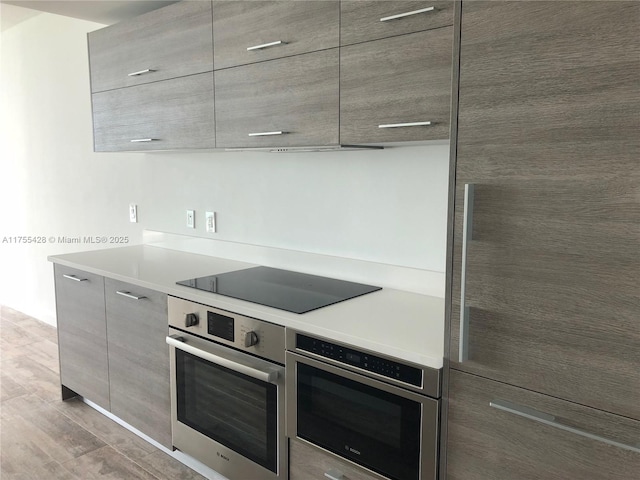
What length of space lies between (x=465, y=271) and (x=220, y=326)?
1.10 meters

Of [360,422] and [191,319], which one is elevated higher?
[191,319]

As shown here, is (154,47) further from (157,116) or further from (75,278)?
(75,278)

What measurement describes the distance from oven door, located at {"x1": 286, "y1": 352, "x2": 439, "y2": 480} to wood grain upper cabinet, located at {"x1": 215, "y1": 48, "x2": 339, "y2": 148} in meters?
0.85

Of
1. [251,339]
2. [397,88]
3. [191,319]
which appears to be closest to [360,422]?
[251,339]

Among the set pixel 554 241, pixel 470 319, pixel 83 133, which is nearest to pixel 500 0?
pixel 554 241

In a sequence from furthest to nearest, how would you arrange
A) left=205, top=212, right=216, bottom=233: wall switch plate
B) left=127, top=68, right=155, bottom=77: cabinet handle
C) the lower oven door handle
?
1. left=205, top=212, right=216, bottom=233: wall switch plate
2. left=127, top=68, right=155, bottom=77: cabinet handle
3. the lower oven door handle

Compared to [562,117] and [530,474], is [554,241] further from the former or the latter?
[530,474]

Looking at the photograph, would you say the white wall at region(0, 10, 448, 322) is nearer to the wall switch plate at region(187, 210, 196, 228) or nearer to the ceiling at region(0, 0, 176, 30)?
the wall switch plate at region(187, 210, 196, 228)

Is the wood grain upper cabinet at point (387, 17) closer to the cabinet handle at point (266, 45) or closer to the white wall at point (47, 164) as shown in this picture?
the cabinet handle at point (266, 45)

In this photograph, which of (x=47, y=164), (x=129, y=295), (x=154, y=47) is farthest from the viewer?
(x=47, y=164)

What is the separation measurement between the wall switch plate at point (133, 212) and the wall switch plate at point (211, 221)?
2.46 feet

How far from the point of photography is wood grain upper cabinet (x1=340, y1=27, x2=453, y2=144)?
168cm

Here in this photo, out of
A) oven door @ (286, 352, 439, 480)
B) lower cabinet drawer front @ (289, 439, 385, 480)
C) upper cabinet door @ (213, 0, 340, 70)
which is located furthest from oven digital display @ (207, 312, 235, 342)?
upper cabinet door @ (213, 0, 340, 70)

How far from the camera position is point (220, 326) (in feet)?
7.02
